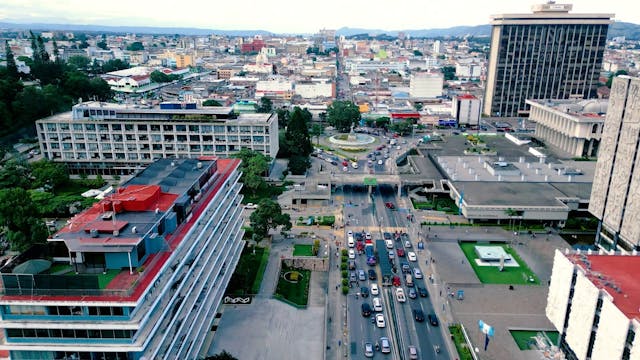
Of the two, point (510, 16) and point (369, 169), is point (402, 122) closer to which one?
point (369, 169)

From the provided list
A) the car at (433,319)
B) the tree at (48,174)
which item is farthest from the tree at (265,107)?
the car at (433,319)

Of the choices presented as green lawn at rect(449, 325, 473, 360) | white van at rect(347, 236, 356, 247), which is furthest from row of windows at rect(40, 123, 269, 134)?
green lawn at rect(449, 325, 473, 360)

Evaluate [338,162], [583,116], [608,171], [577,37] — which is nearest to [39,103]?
[338,162]

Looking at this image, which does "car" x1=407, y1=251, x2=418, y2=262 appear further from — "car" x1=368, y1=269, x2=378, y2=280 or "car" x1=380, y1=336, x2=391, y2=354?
"car" x1=380, y1=336, x2=391, y2=354

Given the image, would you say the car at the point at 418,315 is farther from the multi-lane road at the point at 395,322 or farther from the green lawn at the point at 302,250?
the green lawn at the point at 302,250

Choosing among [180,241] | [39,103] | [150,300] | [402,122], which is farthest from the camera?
[402,122]

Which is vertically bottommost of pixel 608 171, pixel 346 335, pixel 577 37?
pixel 346 335

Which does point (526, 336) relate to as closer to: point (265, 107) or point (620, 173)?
point (620, 173)
